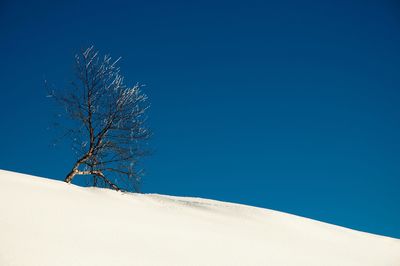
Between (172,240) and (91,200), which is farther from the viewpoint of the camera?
(91,200)

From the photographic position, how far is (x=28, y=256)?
3277mm

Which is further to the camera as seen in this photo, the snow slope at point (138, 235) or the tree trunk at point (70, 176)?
the tree trunk at point (70, 176)

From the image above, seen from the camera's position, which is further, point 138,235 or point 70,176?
point 70,176

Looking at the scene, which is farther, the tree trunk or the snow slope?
the tree trunk

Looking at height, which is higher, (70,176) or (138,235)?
(70,176)

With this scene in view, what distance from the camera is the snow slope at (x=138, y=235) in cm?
367

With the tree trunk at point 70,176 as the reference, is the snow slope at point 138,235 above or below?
below

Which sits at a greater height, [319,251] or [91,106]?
[91,106]

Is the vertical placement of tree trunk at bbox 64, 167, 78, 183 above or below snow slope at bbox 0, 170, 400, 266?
above

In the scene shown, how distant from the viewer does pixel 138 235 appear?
467 centimetres

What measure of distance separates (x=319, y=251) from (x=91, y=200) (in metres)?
3.60

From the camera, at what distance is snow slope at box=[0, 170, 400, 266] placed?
12.0 feet

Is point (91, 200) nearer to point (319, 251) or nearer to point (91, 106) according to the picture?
point (319, 251)

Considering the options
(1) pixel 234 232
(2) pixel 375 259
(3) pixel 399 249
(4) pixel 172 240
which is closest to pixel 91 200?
(4) pixel 172 240
